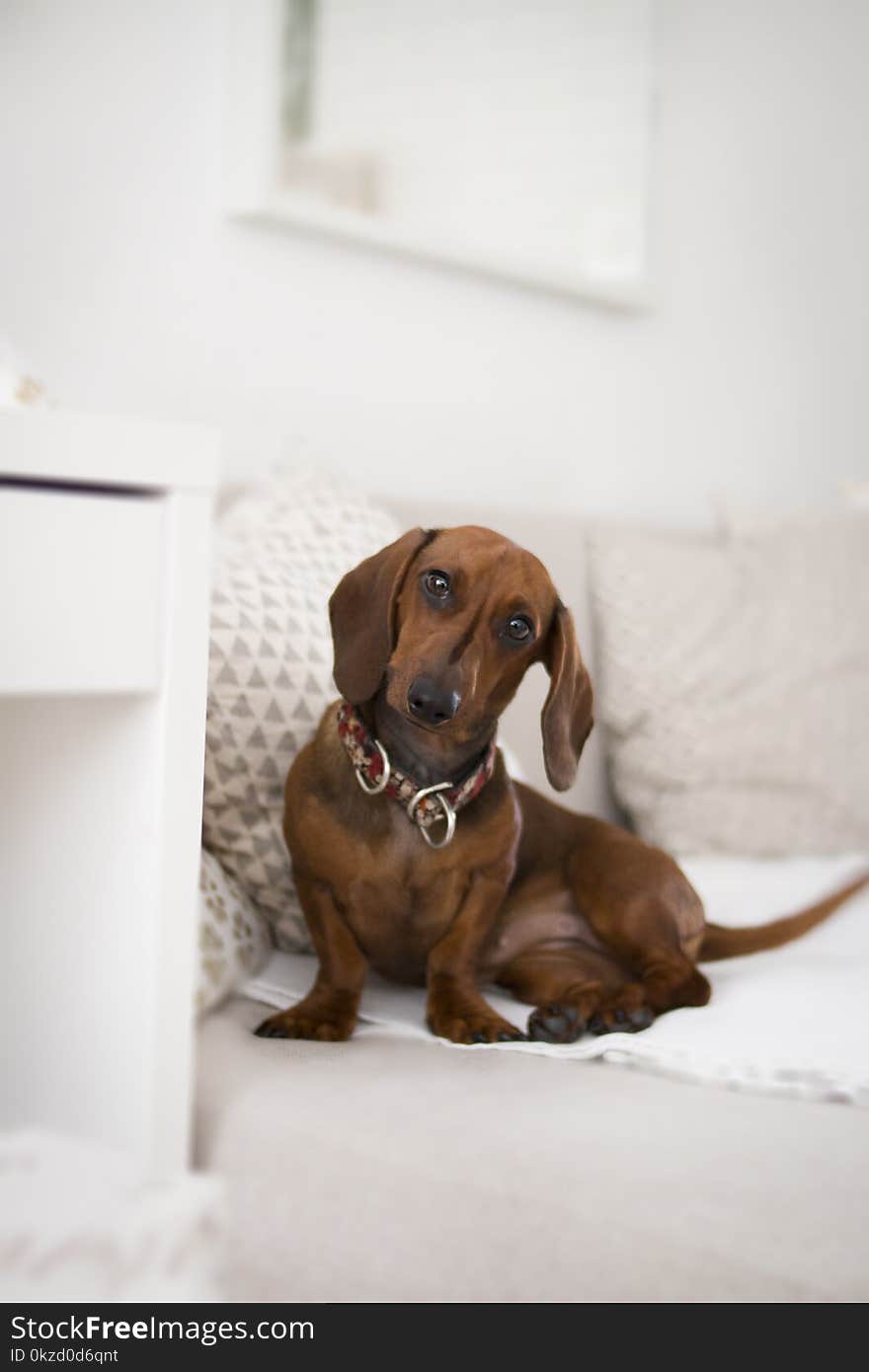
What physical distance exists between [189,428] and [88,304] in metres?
0.99

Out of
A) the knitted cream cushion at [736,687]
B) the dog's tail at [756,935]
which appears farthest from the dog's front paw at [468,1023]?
the knitted cream cushion at [736,687]

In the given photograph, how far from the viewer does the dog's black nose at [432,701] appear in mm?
936

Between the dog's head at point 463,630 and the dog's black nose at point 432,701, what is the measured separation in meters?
0.02

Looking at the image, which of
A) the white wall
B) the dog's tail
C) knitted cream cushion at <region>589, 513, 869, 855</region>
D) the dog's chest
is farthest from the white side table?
knitted cream cushion at <region>589, 513, 869, 855</region>

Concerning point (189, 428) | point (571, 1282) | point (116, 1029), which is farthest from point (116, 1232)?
point (189, 428)

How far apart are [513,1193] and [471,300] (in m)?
1.58

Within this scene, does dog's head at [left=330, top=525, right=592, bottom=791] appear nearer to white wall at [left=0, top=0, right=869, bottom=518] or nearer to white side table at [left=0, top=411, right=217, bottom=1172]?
white side table at [left=0, top=411, right=217, bottom=1172]

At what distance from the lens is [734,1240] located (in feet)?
2.37

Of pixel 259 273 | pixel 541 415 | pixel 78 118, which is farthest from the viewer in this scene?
pixel 541 415

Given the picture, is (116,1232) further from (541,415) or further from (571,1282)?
(541,415)

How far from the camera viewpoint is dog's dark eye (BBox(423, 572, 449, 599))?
Answer: 100cm

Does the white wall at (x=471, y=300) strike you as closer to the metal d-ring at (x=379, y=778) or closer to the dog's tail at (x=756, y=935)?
the metal d-ring at (x=379, y=778)

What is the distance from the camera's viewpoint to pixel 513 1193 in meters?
0.76

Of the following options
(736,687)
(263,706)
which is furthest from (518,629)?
(736,687)
